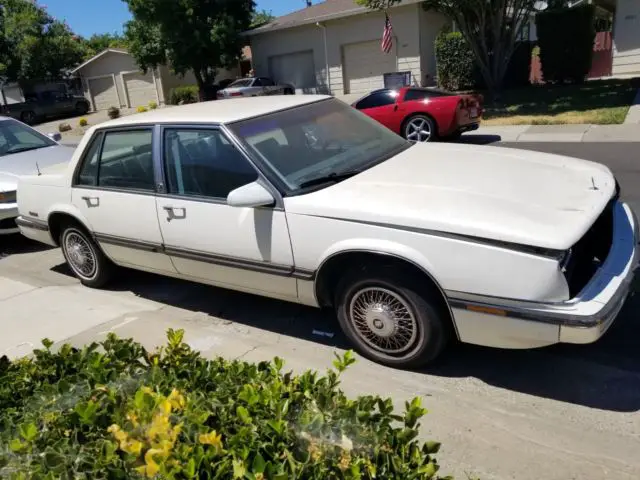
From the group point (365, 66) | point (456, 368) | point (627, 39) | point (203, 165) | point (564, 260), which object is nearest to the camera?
point (564, 260)

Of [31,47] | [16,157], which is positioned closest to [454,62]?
[16,157]

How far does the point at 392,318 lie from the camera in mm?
3527

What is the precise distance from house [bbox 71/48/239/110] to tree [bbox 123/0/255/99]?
15.3 ft

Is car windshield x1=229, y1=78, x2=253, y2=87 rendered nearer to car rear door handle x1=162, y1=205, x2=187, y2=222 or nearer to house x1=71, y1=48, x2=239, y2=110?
house x1=71, y1=48, x2=239, y2=110

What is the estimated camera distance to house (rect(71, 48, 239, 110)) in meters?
33.6

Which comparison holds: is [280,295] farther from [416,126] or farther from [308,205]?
[416,126]

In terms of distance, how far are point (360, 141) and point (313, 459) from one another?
3.12 m

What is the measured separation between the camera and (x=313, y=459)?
1785 millimetres

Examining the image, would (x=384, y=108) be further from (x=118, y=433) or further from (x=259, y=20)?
(x=259, y=20)

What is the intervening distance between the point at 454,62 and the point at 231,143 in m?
19.7

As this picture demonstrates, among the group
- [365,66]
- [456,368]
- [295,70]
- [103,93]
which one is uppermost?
[295,70]

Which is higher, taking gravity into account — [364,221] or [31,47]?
[31,47]

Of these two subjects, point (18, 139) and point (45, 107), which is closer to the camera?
point (18, 139)

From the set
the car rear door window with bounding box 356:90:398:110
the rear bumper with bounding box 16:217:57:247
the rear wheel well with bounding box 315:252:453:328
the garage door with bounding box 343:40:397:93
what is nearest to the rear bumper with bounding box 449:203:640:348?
the rear wheel well with bounding box 315:252:453:328
